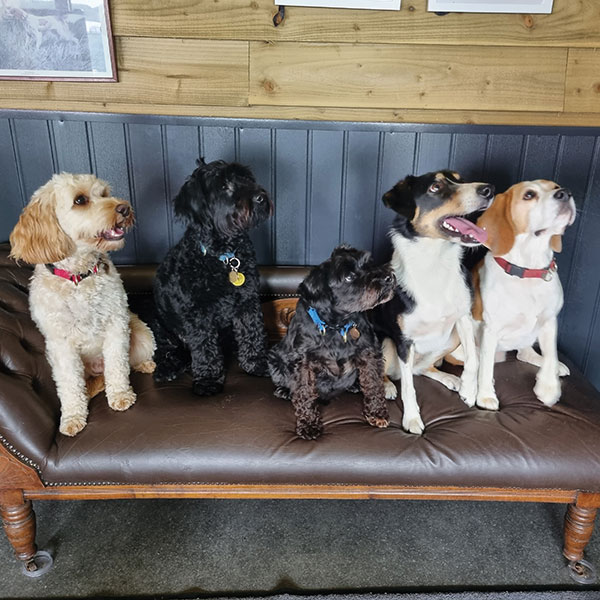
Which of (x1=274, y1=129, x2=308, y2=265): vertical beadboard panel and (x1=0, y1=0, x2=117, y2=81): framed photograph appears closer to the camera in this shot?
(x1=0, y1=0, x2=117, y2=81): framed photograph

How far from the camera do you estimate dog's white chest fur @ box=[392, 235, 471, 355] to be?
1.85m

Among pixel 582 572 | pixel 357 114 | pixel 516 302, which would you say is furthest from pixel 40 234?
pixel 582 572

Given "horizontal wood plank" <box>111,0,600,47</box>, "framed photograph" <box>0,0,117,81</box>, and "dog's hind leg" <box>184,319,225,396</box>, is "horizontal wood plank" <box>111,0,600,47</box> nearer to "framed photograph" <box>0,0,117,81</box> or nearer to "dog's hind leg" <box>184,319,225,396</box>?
"framed photograph" <box>0,0,117,81</box>

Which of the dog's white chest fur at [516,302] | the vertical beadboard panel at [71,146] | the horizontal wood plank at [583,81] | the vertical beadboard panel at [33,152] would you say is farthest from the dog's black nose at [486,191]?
the vertical beadboard panel at [33,152]

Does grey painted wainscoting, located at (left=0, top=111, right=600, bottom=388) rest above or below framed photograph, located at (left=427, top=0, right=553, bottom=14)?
below

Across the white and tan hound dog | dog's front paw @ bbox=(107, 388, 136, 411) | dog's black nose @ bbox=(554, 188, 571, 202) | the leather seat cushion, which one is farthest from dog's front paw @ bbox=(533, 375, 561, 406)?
dog's front paw @ bbox=(107, 388, 136, 411)

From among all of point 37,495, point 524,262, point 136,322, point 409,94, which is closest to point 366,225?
point 409,94

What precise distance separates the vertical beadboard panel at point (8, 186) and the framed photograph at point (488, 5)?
1858 millimetres

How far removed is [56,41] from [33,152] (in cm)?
48

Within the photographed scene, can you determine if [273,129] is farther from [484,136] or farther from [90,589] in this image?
[90,589]

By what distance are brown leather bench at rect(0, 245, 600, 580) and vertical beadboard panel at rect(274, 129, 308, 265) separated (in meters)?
0.92

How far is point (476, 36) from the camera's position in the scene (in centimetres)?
221

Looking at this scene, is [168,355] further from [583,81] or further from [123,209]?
[583,81]

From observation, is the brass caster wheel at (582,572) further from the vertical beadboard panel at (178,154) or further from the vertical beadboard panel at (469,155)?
the vertical beadboard panel at (178,154)
